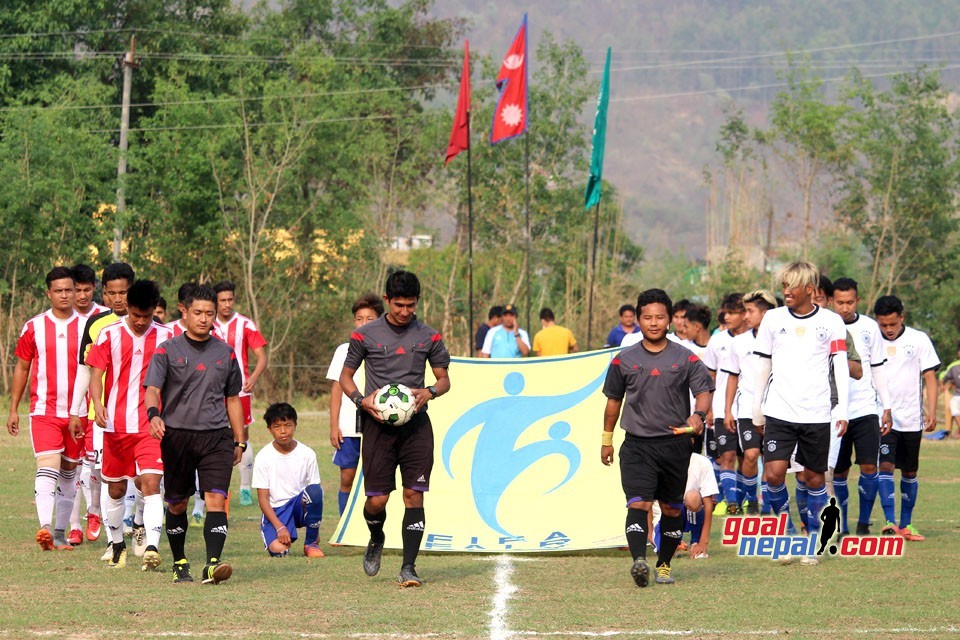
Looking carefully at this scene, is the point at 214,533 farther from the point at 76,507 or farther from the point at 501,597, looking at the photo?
the point at 76,507

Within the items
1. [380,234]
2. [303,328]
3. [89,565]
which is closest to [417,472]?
[89,565]

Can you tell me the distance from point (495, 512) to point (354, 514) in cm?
117

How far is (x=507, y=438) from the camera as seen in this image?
40.2ft

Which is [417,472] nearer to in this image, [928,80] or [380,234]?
[380,234]

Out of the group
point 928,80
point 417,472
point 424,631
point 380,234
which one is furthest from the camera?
point 928,80

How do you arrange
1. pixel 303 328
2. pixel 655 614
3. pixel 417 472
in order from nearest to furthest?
pixel 655 614 → pixel 417 472 → pixel 303 328

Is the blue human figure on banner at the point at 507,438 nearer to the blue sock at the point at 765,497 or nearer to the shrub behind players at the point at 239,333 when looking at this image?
the blue sock at the point at 765,497

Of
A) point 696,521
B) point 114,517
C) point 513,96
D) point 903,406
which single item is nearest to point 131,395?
point 114,517

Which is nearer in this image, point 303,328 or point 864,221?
point 303,328

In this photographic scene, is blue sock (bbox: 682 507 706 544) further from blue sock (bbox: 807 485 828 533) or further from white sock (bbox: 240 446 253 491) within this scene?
white sock (bbox: 240 446 253 491)

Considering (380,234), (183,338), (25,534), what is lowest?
(25,534)

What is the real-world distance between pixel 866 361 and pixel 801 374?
1.42 metres

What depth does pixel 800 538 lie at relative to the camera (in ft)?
36.3

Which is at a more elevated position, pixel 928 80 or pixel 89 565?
pixel 928 80
